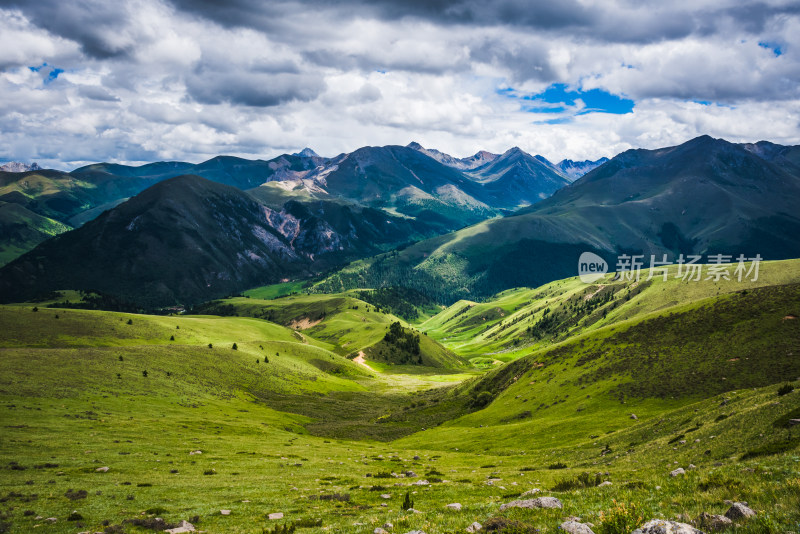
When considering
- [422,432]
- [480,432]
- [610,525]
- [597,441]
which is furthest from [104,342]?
[610,525]

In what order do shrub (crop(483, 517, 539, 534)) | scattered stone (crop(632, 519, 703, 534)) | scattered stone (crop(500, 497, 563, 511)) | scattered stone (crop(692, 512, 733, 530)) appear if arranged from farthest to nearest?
scattered stone (crop(500, 497, 563, 511)) < shrub (crop(483, 517, 539, 534)) < scattered stone (crop(692, 512, 733, 530)) < scattered stone (crop(632, 519, 703, 534))

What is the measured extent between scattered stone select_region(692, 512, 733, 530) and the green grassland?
63cm

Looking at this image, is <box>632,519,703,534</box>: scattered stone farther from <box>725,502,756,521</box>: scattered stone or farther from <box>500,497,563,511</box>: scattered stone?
<box>500,497,563,511</box>: scattered stone

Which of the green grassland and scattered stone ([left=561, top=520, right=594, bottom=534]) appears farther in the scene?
the green grassland

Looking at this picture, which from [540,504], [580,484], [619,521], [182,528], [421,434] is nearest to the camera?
[619,521]

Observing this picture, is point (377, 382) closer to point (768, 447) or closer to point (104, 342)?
point (104, 342)

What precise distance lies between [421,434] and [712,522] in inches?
3454

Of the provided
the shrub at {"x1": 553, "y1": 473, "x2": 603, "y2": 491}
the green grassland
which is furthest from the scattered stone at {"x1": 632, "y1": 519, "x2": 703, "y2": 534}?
the shrub at {"x1": 553, "y1": 473, "x2": 603, "y2": 491}

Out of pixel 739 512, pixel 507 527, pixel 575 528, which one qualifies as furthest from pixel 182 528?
pixel 739 512

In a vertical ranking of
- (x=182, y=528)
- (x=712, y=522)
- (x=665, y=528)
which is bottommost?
(x=182, y=528)

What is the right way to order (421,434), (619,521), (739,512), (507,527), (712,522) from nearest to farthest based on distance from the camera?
(712,522)
(739,512)
(619,521)
(507,527)
(421,434)

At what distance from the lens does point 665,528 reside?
12195 millimetres

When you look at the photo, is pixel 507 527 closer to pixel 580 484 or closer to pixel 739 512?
pixel 739 512

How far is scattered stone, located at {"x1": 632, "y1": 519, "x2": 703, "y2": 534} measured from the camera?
39.4 ft
